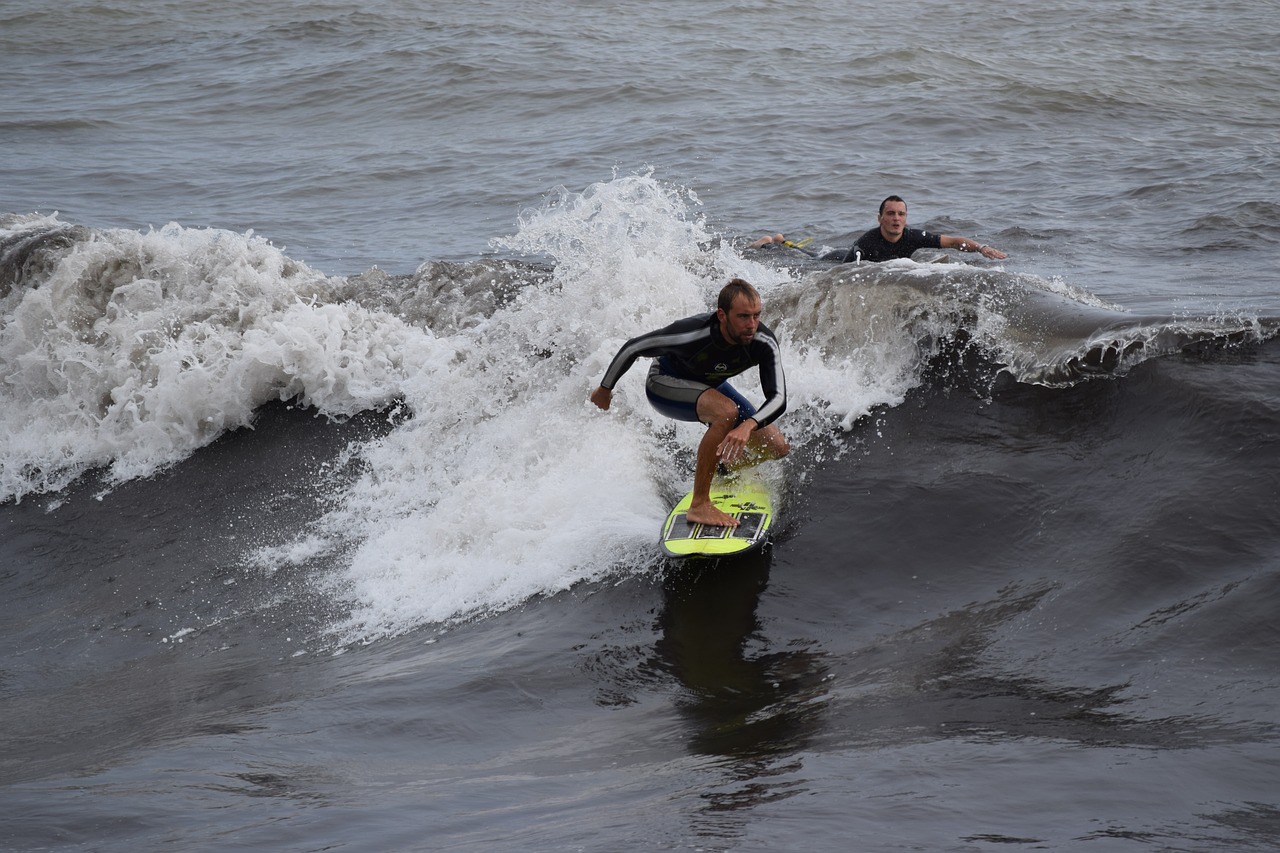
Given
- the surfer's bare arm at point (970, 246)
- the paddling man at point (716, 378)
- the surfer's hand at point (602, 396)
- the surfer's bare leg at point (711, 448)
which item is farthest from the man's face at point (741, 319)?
the surfer's bare arm at point (970, 246)

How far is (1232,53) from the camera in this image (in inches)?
810

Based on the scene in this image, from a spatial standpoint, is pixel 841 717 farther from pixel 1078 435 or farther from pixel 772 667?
pixel 1078 435

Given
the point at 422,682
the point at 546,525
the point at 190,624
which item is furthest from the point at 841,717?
the point at 190,624

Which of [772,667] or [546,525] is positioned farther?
[546,525]

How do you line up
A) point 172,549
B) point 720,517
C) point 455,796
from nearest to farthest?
point 455,796 < point 720,517 < point 172,549

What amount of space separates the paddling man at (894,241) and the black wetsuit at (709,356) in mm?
4265

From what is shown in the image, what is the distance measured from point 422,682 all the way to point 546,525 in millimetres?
1637

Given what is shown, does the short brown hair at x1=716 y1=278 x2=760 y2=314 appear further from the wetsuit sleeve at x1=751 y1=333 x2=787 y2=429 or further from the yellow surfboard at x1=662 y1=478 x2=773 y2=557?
the yellow surfboard at x1=662 y1=478 x2=773 y2=557

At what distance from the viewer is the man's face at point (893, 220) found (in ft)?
33.0

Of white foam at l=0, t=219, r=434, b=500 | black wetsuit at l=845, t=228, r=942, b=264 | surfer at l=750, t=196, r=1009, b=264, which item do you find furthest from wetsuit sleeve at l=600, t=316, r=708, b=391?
black wetsuit at l=845, t=228, r=942, b=264

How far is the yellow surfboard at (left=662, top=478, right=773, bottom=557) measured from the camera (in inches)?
243

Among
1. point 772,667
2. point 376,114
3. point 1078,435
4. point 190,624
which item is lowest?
point 190,624

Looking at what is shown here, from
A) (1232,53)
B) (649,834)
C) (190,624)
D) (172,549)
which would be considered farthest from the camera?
(1232,53)

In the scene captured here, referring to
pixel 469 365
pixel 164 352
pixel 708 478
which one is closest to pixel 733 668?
pixel 708 478
